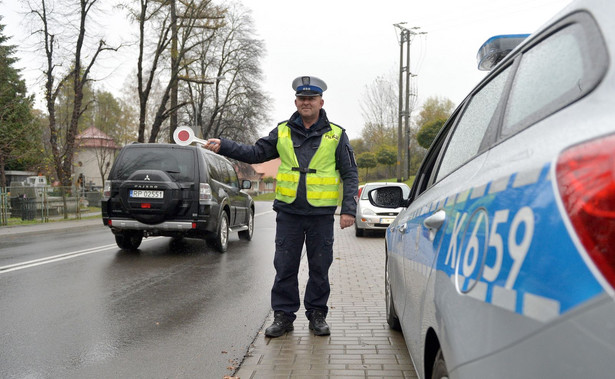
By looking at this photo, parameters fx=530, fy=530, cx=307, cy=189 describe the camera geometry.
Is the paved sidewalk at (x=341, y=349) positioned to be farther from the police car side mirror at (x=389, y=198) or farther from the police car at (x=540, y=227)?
the police car at (x=540, y=227)

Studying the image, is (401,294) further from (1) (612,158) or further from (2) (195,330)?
(2) (195,330)

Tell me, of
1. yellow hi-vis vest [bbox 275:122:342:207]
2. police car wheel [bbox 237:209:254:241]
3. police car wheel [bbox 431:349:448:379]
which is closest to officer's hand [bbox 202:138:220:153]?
yellow hi-vis vest [bbox 275:122:342:207]

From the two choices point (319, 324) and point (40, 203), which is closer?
point (319, 324)

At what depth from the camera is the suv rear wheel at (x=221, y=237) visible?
9.81 metres

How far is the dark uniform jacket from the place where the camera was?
4441mm

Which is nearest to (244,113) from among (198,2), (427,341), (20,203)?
(198,2)

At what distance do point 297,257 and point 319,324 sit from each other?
1.94 feet

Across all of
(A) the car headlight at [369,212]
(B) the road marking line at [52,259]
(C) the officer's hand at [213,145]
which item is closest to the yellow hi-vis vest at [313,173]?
(C) the officer's hand at [213,145]

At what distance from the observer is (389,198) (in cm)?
360

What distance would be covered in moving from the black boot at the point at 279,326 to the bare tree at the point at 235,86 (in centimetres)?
3725

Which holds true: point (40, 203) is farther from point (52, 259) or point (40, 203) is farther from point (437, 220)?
point (437, 220)

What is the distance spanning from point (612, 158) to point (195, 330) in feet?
13.6

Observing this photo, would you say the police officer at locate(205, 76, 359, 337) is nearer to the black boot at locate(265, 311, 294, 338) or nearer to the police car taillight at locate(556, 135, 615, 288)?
the black boot at locate(265, 311, 294, 338)

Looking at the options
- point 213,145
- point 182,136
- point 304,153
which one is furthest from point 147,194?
point 304,153
